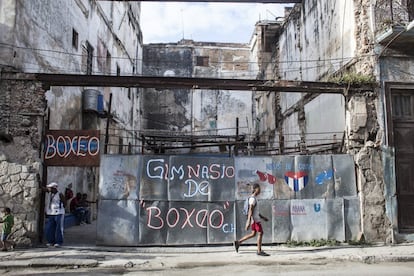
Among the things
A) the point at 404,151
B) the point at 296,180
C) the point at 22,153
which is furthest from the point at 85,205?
the point at 404,151

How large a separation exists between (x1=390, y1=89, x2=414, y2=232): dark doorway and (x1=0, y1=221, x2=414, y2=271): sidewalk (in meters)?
1.01

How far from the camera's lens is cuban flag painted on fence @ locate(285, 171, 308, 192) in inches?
449

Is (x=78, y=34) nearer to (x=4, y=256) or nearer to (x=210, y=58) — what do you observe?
(x=4, y=256)

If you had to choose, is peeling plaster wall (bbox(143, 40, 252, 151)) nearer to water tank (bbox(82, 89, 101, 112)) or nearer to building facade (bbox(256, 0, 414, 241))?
water tank (bbox(82, 89, 101, 112))

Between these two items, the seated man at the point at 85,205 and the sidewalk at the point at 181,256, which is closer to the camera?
the sidewalk at the point at 181,256

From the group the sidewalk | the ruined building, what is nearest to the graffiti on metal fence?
the sidewalk

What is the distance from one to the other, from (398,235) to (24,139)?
10.3 metres

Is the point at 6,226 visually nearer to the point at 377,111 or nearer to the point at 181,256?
the point at 181,256

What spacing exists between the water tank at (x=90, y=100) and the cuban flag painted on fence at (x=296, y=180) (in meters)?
9.42

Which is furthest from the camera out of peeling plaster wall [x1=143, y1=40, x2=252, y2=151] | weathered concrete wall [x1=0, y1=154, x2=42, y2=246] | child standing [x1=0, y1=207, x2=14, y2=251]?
peeling plaster wall [x1=143, y1=40, x2=252, y2=151]

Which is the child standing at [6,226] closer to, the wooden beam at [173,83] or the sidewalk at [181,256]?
the sidewalk at [181,256]

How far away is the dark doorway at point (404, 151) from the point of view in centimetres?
1173

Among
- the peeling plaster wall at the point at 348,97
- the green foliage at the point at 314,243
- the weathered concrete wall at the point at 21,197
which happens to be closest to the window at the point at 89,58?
the weathered concrete wall at the point at 21,197

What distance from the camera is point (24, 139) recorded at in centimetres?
1066
